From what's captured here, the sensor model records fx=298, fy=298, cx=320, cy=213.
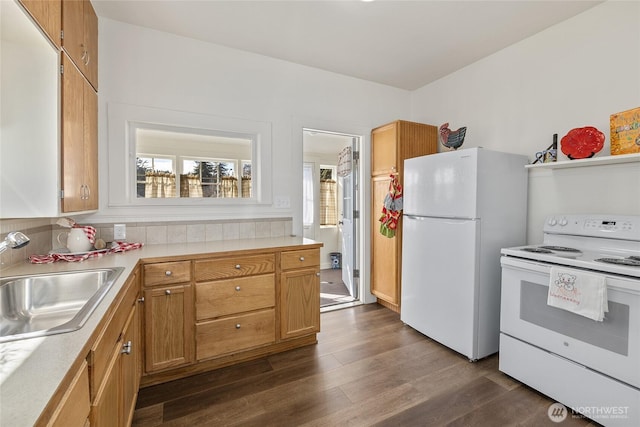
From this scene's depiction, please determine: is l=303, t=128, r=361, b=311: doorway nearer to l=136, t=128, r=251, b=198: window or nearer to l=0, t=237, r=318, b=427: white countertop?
l=136, t=128, r=251, b=198: window

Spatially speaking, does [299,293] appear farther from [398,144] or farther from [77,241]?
[398,144]

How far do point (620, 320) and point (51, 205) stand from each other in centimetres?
294

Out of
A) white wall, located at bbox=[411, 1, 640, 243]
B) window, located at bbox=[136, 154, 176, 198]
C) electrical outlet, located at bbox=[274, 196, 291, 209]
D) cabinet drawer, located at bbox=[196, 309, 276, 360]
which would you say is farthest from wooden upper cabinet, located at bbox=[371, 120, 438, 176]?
window, located at bbox=[136, 154, 176, 198]

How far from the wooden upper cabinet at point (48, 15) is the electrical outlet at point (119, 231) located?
1241 millimetres

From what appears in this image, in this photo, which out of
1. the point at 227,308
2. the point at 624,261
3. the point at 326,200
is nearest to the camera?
the point at 624,261

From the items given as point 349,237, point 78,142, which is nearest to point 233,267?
point 78,142

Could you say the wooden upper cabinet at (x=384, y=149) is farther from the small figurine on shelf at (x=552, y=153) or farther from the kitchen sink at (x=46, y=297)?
the kitchen sink at (x=46, y=297)

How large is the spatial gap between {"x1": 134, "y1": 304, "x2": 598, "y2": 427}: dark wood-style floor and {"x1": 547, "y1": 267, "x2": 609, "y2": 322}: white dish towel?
2.06 ft

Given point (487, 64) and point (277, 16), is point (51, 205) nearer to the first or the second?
point (277, 16)

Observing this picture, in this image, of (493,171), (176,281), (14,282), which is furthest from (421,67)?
(14,282)

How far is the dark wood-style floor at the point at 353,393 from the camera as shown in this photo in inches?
65.4

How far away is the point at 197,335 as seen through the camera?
2.02 meters

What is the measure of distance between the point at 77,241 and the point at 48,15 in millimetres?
1260

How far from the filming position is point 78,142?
174 centimetres
